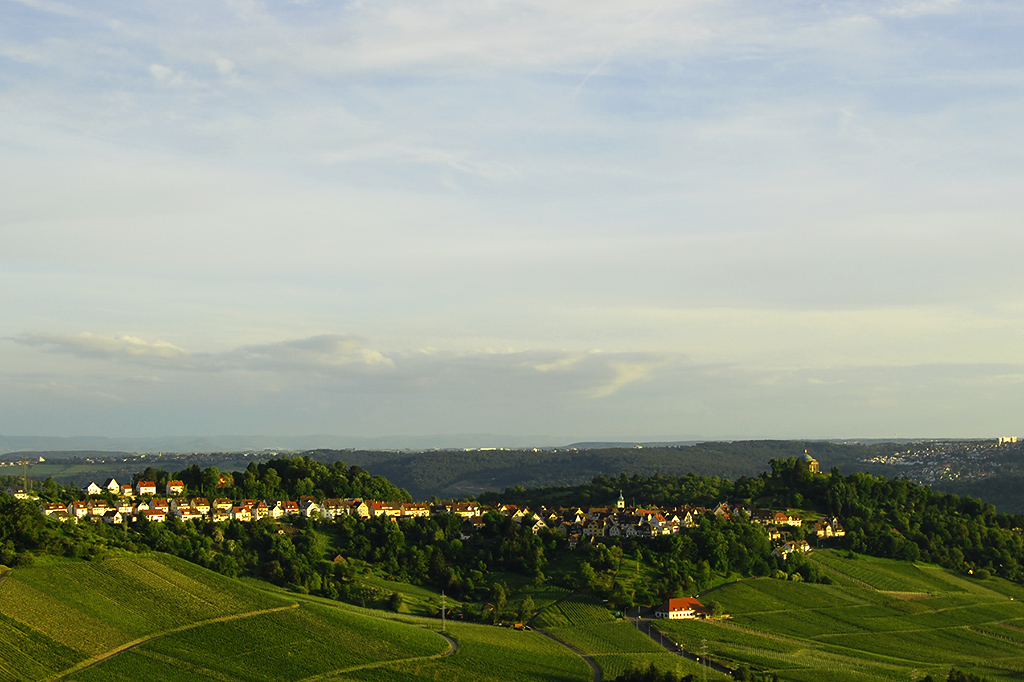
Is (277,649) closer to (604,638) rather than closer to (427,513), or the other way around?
(604,638)

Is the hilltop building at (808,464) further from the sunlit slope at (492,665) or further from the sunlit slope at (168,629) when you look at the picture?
the sunlit slope at (168,629)

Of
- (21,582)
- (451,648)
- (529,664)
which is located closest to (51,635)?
(21,582)

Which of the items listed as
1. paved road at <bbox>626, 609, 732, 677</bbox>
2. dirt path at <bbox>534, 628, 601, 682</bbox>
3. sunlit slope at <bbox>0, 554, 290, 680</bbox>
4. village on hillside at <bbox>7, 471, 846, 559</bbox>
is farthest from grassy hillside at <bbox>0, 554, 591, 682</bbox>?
village on hillside at <bbox>7, 471, 846, 559</bbox>

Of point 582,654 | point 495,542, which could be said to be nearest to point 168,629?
point 582,654

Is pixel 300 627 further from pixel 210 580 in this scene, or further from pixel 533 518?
pixel 533 518

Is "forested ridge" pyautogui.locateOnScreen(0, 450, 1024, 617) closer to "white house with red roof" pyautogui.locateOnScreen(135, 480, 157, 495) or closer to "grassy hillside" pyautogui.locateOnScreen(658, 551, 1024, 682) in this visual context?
"white house with red roof" pyautogui.locateOnScreen(135, 480, 157, 495)
